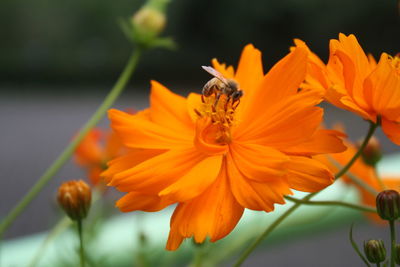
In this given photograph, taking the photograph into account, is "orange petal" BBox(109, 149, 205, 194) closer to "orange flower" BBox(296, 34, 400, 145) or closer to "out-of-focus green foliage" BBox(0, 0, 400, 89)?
"orange flower" BBox(296, 34, 400, 145)

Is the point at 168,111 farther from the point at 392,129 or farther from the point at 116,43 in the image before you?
the point at 116,43

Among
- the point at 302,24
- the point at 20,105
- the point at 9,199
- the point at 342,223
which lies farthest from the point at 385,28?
the point at 342,223

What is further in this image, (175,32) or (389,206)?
(175,32)

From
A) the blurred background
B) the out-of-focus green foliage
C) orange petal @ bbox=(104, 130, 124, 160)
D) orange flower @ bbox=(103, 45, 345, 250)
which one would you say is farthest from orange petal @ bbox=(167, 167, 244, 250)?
the out-of-focus green foliage

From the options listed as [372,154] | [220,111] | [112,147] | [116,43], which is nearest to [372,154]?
[372,154]

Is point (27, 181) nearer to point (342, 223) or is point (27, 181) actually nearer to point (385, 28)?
point (342, 223)

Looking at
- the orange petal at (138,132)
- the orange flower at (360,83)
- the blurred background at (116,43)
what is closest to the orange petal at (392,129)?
the orange flower at (360,83)

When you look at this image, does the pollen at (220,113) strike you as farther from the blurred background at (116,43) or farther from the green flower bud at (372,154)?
the blurred background at (116,43)
